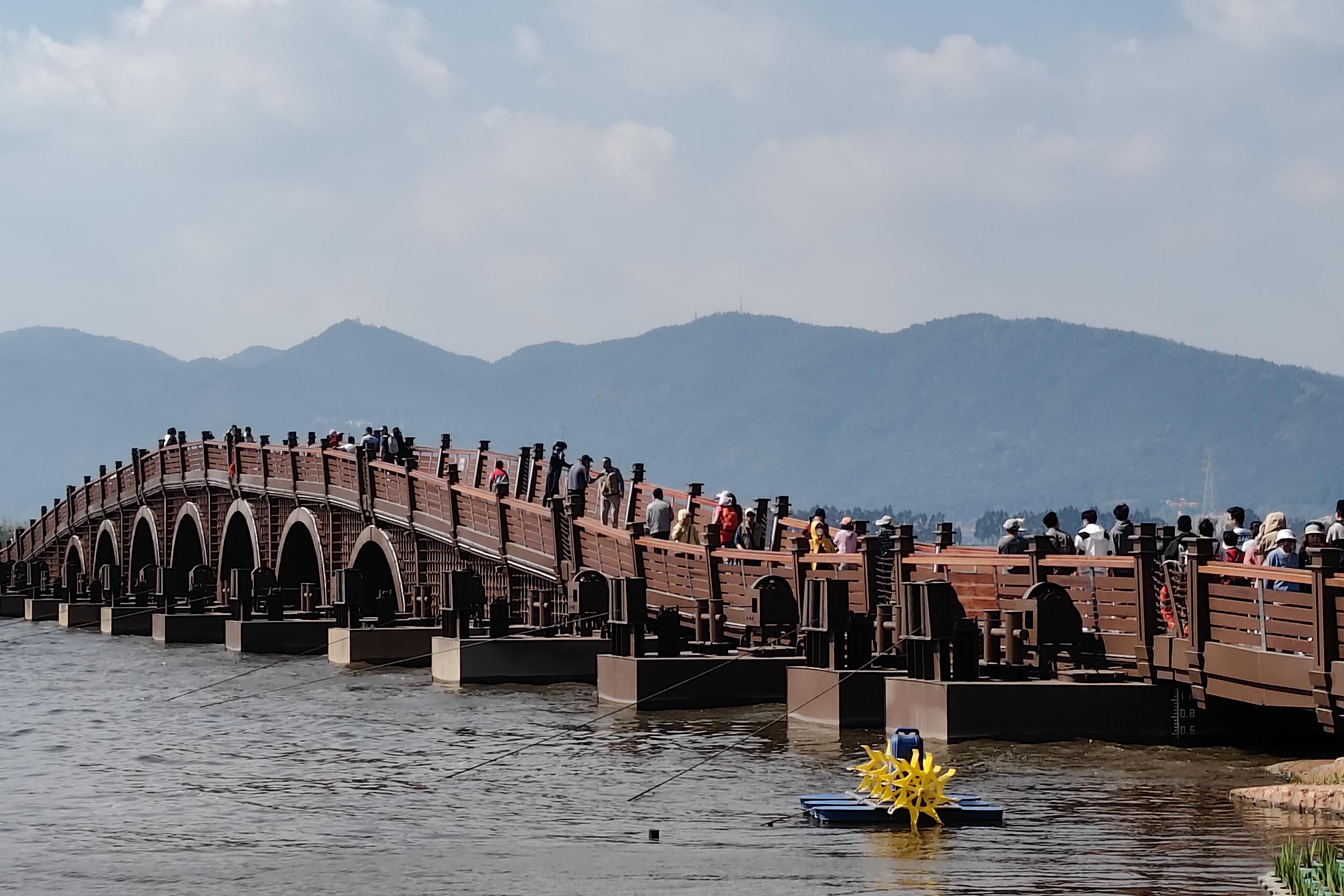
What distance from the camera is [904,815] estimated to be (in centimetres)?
1827

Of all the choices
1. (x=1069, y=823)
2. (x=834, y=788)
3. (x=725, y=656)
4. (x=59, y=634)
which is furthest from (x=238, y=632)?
(x=1069, y=823)

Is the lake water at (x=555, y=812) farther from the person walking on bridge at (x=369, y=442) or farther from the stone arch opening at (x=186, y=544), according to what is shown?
the stone arch opening at (x=186, y=544)

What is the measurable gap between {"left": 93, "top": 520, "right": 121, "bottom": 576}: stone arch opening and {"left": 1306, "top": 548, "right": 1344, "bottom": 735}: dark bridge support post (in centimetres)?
6822

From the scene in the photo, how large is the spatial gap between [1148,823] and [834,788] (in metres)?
3.84

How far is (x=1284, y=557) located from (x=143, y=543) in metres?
65.5

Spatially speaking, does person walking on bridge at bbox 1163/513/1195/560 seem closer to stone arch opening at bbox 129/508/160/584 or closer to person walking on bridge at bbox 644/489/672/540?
person walking on bridge at bbox 644/489/672/540

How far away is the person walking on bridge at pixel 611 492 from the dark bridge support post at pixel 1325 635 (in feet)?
72.8

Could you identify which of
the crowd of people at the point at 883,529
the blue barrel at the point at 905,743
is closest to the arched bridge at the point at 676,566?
the crowd of people at the point at 883,529

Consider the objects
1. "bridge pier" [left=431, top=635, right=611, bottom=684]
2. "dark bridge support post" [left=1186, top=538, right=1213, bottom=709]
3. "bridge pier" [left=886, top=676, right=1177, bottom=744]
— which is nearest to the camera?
"dark bridge support post" [left=1186, top=538, right=1213, bottom=709]

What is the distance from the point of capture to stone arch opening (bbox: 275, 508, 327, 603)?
57.8 m

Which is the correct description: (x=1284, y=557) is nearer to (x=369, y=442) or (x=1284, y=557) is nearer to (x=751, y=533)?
(x=751, y=533)

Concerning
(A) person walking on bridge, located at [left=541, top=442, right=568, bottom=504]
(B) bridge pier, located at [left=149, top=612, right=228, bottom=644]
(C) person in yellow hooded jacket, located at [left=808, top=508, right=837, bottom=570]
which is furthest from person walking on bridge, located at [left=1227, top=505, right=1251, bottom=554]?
(B) bridge pier, located at [left=149, top=612, right=228, bottom=644]

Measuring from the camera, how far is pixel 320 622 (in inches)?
2020

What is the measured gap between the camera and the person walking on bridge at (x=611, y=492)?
41.9m
